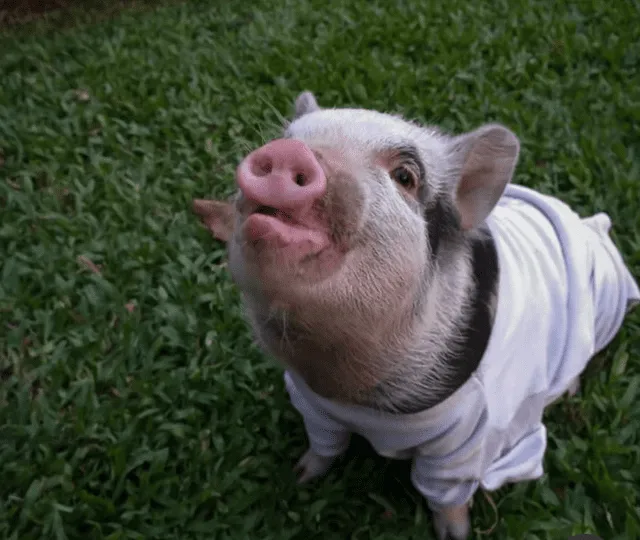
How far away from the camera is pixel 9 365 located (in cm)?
226

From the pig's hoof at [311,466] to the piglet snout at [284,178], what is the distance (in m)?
1.22

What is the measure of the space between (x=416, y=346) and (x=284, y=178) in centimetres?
62

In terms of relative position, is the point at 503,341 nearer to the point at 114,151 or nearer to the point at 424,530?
the point at 424,530

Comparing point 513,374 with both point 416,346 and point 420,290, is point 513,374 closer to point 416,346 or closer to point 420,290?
point 416,346

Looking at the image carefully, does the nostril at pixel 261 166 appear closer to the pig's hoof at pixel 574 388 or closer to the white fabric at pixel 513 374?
the white fabric at pixel 513 374

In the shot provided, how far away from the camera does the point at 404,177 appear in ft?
4.45

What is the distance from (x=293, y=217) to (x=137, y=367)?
57.8 inches

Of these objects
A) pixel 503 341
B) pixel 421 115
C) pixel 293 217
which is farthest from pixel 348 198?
pixel 421 115

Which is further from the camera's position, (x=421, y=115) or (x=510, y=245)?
(x=421, y=115)

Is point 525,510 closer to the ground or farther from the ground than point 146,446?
farther from the ground

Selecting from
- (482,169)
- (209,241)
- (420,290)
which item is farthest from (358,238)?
(209,241)

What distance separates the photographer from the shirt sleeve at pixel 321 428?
1.74 m

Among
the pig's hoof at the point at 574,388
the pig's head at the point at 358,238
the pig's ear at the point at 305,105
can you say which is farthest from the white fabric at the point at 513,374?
the pig's ear at the point at 305,105

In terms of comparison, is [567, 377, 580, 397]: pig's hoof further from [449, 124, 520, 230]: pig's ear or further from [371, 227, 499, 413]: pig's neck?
[449, 124, 520, 230]: pig's ear
